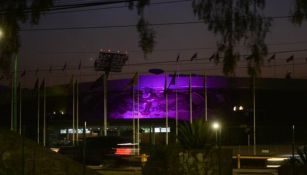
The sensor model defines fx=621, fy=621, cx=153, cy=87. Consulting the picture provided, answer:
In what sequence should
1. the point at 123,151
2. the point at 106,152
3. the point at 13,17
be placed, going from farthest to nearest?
the point at 106,152 < the point at 123,151 < the point at 13,17

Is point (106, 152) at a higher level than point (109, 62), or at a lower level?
lower

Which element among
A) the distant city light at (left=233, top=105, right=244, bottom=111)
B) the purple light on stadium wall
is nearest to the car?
the distant city light at (left=233, top=105, right=244, bottom=111)

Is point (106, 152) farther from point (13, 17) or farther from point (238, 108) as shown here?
point (238, 108)

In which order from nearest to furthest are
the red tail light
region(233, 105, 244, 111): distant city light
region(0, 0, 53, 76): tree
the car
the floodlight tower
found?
region(0, 0, 53, 76): tree
the car
the red tail light
the floodlight tower
region(233, 105, 244, 111): distant city light

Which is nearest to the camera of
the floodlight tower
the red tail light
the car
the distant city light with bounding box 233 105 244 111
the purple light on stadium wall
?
the car

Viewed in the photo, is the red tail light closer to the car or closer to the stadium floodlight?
the car

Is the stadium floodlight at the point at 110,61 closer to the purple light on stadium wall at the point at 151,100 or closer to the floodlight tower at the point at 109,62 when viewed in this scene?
the floodlight tower at the point at 109,62

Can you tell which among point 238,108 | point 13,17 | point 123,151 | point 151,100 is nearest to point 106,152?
point 123,151

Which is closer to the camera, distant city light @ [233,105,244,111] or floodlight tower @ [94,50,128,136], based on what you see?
floodlight tower @ [94,50,128,136]

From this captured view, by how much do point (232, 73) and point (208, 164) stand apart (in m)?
5.99

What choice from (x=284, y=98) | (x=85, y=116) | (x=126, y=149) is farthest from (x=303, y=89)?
(x=126, y=149)

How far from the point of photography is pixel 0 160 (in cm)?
1680

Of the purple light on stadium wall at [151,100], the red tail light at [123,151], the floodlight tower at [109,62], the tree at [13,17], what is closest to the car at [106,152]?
the red tail light at [123,151]

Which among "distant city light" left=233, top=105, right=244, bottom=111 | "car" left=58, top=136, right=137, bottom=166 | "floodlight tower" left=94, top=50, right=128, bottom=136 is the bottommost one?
"car" left=58, top=136, right=137, bottom=166
